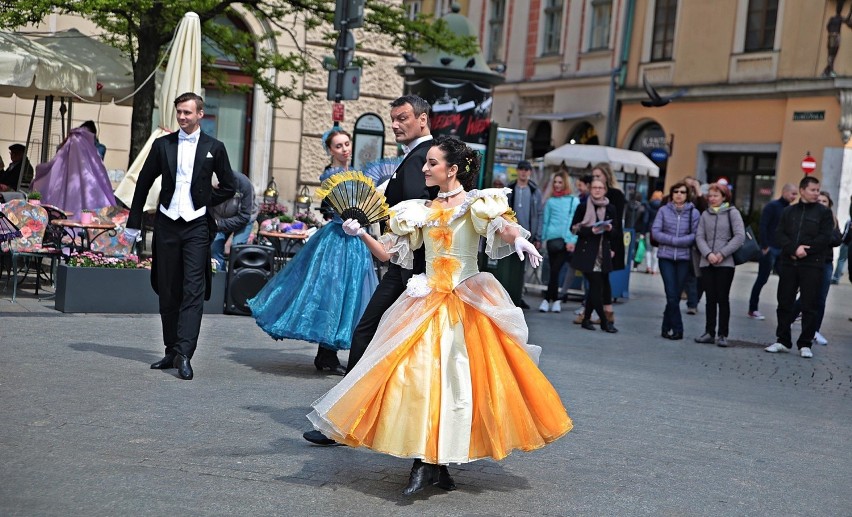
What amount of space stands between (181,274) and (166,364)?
623mm

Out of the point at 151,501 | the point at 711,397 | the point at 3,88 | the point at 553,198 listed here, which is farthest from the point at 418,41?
the point at 151,501

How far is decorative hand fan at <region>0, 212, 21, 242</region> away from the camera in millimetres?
11266

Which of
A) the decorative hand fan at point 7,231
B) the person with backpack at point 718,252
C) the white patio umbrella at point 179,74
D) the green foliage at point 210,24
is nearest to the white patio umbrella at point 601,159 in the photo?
the green foliage at point 210,24

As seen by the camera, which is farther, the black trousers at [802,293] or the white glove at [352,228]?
the black trousers at [802,293]

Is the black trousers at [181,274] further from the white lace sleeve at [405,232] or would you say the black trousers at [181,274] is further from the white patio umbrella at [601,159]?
Result: the white patio umbrella at [601,159]

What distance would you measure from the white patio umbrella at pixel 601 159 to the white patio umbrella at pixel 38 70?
12.0 m

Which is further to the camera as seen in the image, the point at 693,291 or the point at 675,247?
the point at 693,291

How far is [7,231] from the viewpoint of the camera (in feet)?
37.6

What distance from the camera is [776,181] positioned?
30.2 meters

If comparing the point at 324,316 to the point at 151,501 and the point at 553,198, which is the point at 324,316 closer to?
the point at 151,501

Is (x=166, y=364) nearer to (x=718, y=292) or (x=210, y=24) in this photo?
(x=718, y=292)

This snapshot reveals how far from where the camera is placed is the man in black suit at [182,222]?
8.42m

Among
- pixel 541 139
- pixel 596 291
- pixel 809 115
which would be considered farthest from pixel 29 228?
pixel 541 139

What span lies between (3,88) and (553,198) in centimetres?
682
